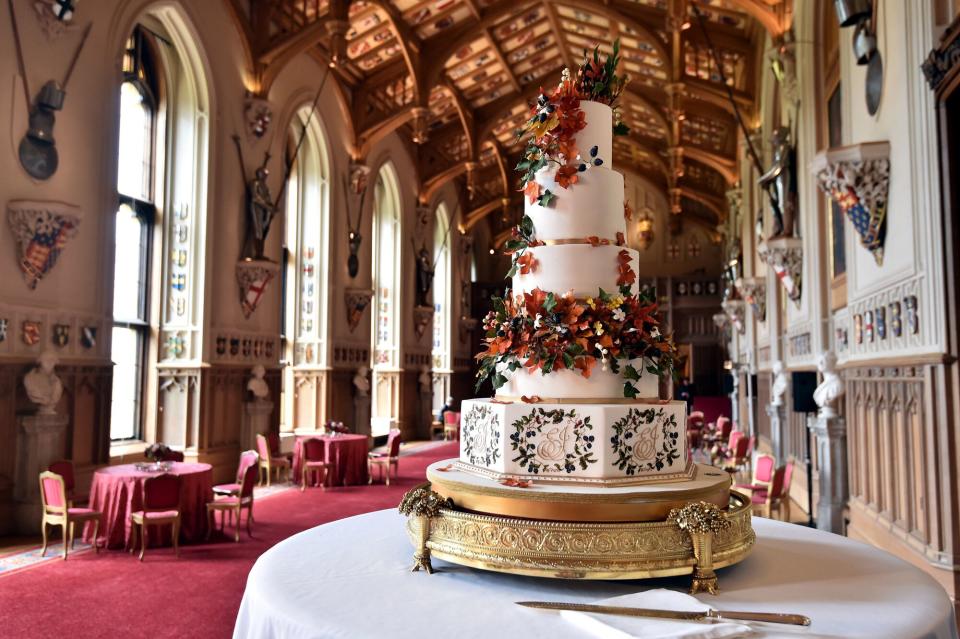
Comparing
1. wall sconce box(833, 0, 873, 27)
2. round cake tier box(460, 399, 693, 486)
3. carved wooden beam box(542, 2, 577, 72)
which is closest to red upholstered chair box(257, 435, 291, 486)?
round cake tier box(460, 399, 693, 486)

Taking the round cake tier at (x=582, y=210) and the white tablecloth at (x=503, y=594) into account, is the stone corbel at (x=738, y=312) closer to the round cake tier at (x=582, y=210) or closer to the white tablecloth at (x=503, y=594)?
the white tablecloth at (x=503, y=594)

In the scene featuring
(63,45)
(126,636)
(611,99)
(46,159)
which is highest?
(63,45)

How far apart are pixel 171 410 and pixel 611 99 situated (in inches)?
336

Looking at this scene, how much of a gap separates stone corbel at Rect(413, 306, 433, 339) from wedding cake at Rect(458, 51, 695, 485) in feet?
51.3

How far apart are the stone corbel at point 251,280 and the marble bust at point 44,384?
13.2 feet

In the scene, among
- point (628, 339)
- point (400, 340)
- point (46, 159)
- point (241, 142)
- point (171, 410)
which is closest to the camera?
point (628, 339)

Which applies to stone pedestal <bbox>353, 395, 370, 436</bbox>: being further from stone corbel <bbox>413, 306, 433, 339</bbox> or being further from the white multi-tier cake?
the white multi-tier cake

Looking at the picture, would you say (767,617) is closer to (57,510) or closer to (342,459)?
(57,510)

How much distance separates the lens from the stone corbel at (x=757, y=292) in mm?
13595

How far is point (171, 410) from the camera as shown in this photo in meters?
10.1

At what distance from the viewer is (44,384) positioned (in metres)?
7.17

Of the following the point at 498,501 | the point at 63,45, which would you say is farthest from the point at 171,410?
the point at 498,501

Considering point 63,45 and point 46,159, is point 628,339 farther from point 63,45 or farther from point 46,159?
point 63,45

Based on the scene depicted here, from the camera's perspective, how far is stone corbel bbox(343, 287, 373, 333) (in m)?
14.9
